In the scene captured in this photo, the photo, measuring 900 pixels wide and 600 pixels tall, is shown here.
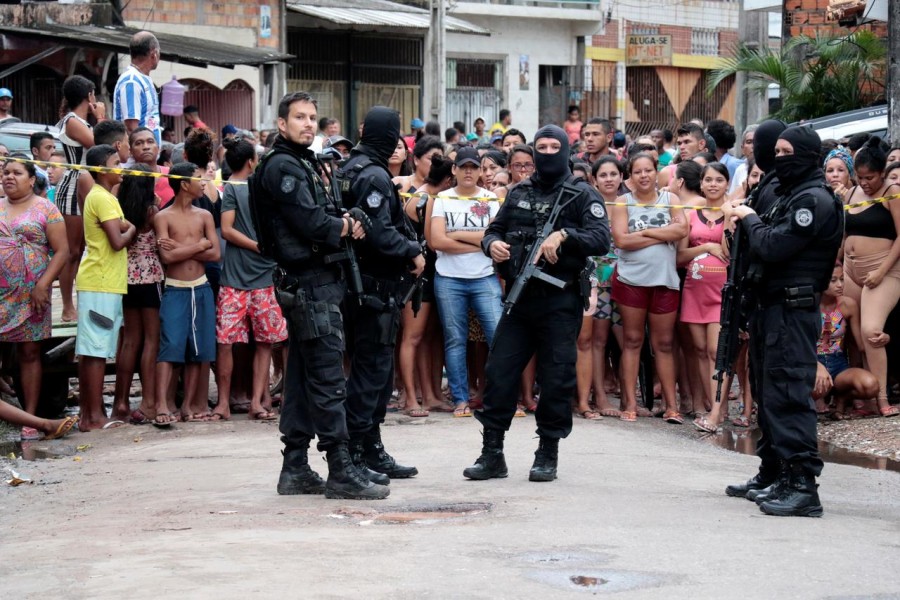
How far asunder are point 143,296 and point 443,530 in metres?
4.61

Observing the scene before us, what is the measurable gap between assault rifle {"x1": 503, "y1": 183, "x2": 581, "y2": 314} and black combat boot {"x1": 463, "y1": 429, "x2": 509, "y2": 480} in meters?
0.73

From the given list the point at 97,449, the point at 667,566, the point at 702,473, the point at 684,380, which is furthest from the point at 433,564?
the point at 684,380

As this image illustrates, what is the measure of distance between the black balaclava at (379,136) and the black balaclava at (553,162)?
87 centimetres

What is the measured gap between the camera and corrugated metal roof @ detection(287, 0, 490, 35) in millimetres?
28219

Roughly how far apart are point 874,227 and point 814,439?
3.90 m

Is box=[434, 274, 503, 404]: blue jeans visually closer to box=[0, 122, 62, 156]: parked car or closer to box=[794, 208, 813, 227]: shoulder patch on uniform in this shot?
box=[794, 208, 813, 227]: shoulder patch on uniform

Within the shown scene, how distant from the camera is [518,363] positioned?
308 inches

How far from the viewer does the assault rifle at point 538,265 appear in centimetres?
757

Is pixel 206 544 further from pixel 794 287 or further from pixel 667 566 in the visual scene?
pixel 794 287

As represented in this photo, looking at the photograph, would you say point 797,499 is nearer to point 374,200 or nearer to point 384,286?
point 384,286

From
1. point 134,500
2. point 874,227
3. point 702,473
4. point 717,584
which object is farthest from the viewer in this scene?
point 874,227

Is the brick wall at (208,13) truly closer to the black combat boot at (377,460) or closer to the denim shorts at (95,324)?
the denim shorts at (95,324)

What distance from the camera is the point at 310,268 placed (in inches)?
278

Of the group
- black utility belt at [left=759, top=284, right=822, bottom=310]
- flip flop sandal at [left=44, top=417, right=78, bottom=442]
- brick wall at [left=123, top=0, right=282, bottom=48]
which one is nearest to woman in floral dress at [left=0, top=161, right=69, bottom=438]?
flip flop sandal at [left=44, top=417, right=78, bottom=442]
